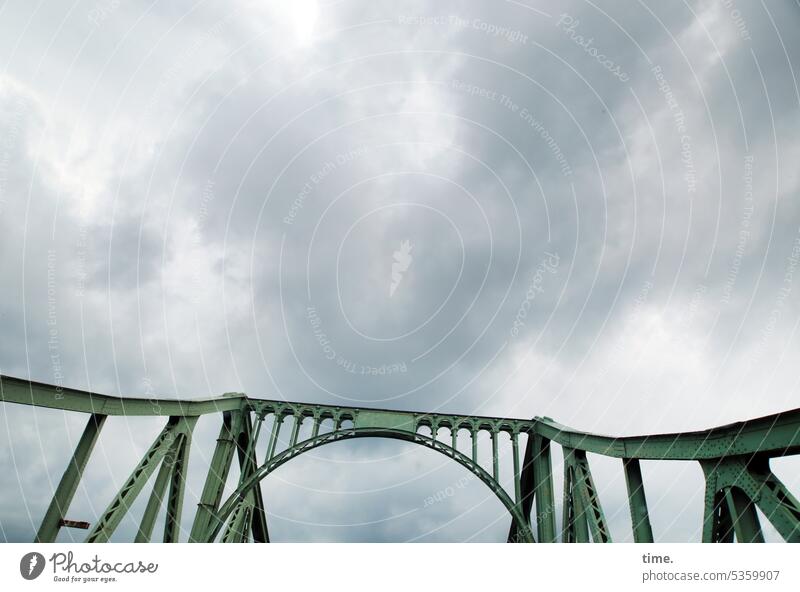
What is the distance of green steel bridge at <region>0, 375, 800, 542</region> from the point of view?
721 cm

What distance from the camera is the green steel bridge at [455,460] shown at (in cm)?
721

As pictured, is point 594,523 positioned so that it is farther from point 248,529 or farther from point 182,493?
point 248,529

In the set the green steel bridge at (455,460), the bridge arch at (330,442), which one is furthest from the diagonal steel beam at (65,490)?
the bridge arch at (330,442)

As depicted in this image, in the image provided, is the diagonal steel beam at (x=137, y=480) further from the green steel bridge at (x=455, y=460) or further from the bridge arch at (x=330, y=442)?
the bridge arch at (x=330, y=442)

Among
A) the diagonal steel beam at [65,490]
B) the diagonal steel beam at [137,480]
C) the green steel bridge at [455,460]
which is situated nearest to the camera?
the green steel bridge at [455,460]

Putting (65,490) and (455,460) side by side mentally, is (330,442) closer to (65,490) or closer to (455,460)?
(455,460)

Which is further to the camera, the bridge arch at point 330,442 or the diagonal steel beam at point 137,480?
the bridge arch at point 330,442

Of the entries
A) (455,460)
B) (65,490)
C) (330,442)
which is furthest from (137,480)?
(455,460)

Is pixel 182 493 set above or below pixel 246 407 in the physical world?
below

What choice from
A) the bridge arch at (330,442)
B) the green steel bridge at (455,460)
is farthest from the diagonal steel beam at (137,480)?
the bridge arch at (330,442)

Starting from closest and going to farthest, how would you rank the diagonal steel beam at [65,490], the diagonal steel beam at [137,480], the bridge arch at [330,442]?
the diagonal steel beam at [65,490] < the diagonal steel beam at [137,480] < the bridge arch at [330,442]

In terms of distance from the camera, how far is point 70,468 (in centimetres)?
1094
